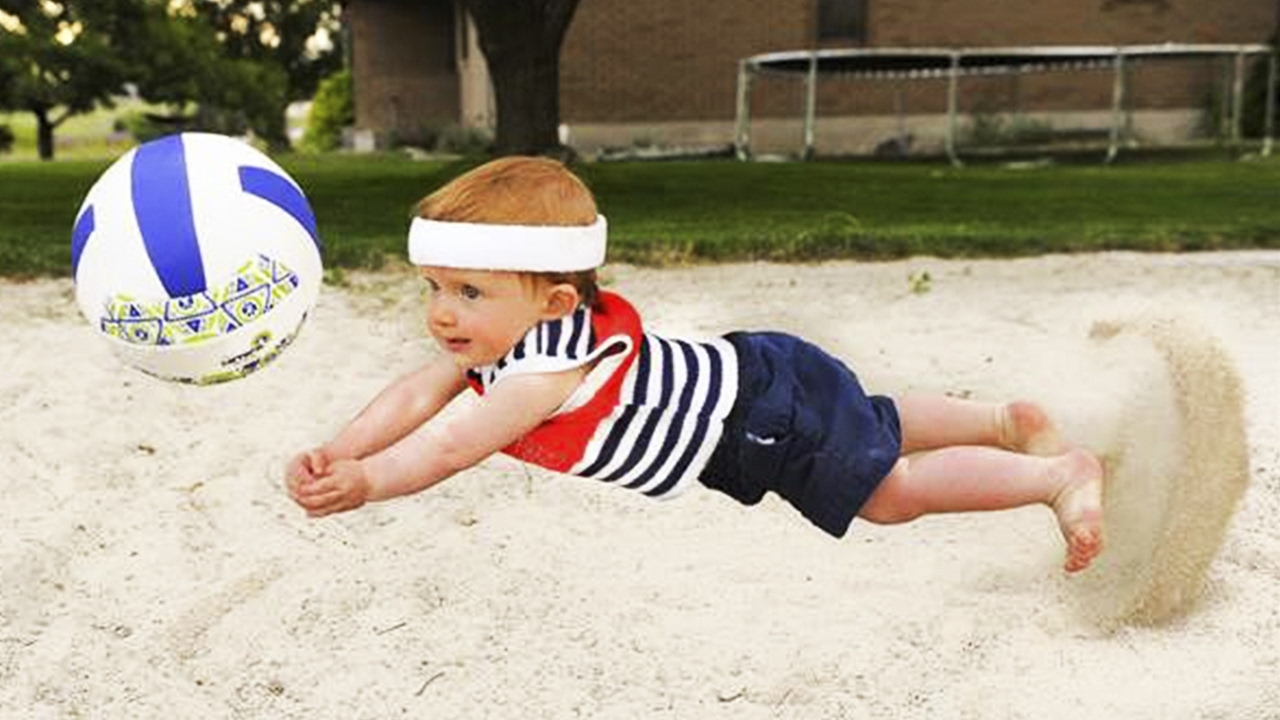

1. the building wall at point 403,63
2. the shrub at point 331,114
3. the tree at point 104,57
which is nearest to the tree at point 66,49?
the tree at point 104,57

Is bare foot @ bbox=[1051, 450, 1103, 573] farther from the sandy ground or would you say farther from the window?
the window

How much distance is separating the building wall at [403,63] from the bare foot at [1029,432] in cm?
2786

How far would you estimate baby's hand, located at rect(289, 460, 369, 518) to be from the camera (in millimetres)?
2949

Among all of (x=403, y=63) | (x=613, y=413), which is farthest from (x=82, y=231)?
(x=403, y=63)

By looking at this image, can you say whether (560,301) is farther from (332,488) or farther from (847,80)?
(847,80)

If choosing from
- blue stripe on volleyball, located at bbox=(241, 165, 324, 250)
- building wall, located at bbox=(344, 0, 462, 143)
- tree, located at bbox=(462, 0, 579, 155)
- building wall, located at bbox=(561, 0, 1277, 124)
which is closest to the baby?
blue stripe on volleyball, located at bbox=(241, 165, 324, 250)

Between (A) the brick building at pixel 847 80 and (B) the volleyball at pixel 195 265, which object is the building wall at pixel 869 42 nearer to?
(A) the brick building at pixel 847 80

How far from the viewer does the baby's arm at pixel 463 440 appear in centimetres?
302

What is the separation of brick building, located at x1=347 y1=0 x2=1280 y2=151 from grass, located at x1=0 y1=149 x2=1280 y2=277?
18.4 feet

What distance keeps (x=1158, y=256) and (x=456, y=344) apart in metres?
7.78

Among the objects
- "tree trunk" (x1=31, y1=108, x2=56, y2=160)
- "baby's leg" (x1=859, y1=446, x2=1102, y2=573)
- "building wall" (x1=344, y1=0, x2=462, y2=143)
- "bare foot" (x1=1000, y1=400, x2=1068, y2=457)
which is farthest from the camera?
"tree trunk" (x1=31, y1=108, x2=56, y2=160)

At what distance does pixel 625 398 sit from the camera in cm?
324

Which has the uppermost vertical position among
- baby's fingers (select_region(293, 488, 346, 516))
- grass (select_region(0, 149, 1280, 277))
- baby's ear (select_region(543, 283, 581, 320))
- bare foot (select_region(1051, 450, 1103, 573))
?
baby's ear (select_region(543, 283, 581, 320))

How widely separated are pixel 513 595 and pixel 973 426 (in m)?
1.47
